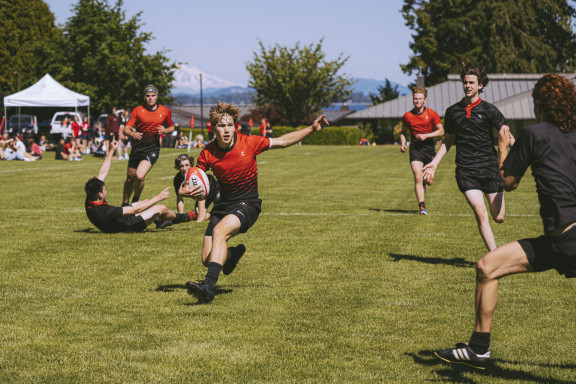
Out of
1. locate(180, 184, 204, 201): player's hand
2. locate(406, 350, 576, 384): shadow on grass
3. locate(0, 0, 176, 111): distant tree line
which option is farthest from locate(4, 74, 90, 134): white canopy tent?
locate(406, 350, 576, 384): shadow on grass

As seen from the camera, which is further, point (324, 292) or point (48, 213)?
point (48, 213)

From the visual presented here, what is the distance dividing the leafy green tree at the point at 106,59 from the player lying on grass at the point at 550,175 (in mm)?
61248

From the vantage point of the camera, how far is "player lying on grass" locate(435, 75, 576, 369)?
487cm

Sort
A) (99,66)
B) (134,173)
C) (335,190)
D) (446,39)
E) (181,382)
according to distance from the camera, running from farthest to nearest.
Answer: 1. (446,39)
2. (99,66)
3. (335,190)
4. (134,173)
5. (181,382)

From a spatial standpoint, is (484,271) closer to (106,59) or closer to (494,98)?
(106,59)

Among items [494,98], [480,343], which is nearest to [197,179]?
[480,343]

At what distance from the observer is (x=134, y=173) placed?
1414cm

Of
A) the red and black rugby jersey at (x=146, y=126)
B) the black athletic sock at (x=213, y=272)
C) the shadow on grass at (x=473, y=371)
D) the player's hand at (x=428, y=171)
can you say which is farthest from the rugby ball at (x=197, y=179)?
the red and black rugby jersey at (x=146, y=126)

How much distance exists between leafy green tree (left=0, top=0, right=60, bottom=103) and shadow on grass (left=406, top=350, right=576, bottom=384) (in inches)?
2720

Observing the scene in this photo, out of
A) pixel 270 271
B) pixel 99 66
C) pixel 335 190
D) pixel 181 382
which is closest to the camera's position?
pixel 181 382

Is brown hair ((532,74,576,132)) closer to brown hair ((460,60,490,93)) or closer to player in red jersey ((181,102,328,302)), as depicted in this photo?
player in red jersey ((181,102,328,302))

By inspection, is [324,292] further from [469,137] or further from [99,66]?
[99,66]

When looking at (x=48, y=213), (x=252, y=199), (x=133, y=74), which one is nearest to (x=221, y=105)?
(x=252, y=199)

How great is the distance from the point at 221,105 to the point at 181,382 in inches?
133
